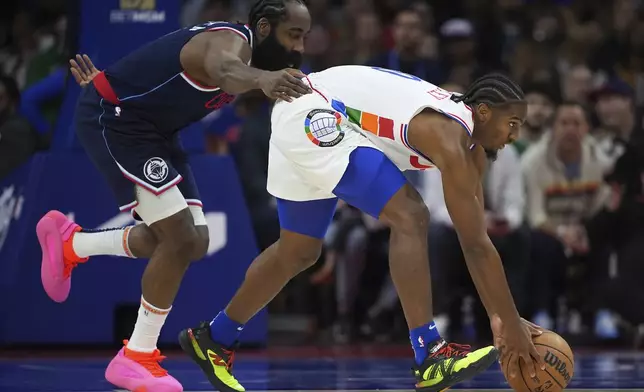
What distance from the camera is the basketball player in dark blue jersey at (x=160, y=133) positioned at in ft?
17.1

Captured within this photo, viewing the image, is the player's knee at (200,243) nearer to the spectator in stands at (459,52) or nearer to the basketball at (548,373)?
the basketball at (548,373)

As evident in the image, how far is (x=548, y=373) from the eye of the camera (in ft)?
15.4

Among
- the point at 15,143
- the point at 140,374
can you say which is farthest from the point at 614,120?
the point at 140,374

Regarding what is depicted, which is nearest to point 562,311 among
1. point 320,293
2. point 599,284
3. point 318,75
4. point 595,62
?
point 599,284

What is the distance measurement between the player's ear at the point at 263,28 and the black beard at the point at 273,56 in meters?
0.02

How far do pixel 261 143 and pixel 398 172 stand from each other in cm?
415

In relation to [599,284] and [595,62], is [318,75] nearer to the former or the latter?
[599,284]

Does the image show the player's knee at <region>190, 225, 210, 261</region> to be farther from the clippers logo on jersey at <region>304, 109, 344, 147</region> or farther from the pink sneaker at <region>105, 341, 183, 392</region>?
the clippers logo on jersey at <region>304, 109, 344, 147</region>

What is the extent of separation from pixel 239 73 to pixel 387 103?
599mm

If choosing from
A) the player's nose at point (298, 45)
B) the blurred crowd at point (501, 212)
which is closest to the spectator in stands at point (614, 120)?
the blurred crowd at point (501, 212)

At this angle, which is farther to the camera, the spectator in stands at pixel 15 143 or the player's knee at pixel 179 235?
the spectator in stands at pixel 15 143

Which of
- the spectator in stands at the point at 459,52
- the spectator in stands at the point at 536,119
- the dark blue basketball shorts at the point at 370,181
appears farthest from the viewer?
the spectator in stands at the point at 459,52

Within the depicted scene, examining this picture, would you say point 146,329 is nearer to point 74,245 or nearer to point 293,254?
point 293,254

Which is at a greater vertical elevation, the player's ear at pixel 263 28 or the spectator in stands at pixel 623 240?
the player's ear at pixel 263 28
